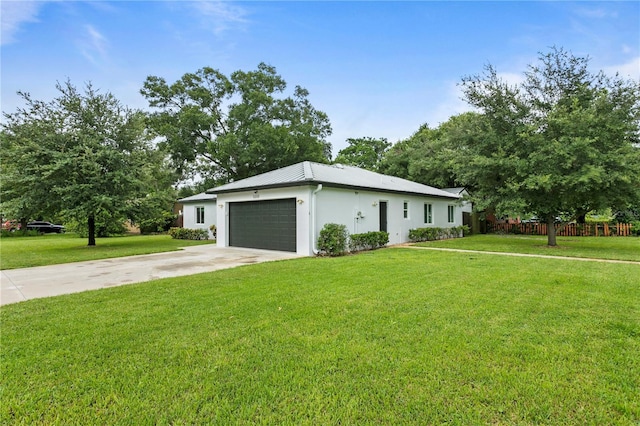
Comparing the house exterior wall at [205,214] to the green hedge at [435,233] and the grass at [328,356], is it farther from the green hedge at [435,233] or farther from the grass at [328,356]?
the grass at [328,356]

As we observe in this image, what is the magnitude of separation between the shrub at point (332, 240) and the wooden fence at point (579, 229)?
14.1m

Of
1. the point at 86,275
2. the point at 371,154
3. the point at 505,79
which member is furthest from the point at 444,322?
the point at 371,154

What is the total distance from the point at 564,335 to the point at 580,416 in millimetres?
1608

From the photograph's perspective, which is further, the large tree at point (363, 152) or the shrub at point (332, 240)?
the large tree at point (363, 152)

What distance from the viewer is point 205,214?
66.4 feet

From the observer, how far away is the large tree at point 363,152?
37.7 meters

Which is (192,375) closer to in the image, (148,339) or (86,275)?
(148,339)

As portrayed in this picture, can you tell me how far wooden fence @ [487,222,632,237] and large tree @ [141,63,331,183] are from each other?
47.0ft

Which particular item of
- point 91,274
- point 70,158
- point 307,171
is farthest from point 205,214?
point 91,274

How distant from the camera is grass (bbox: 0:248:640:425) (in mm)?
2344

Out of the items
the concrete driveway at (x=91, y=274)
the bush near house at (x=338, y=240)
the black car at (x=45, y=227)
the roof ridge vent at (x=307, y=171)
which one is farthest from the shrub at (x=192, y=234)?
the black car at (x=45, y=227)

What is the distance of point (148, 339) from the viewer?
360 cm

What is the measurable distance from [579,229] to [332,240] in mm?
16565

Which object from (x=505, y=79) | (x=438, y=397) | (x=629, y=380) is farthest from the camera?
(x=505, y=79)
